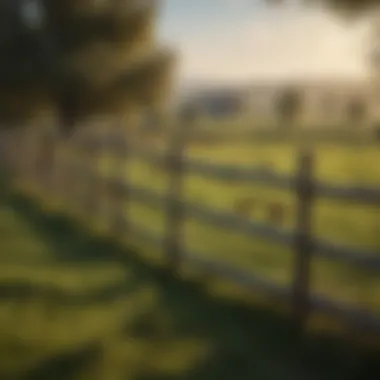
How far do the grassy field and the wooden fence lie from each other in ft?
0.19

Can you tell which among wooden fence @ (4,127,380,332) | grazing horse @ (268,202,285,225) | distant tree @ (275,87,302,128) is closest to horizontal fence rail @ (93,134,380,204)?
wooden fence @ (4,127,380,332)

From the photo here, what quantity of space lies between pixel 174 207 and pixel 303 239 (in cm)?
115

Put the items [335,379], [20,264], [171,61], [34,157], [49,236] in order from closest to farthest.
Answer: [335,379] → [171,61] → [20,264] → [49,236] → [34,157]

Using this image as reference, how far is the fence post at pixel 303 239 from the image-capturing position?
3312 mm

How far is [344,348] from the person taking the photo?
302cm

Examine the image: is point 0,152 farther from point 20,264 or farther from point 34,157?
point 20,264

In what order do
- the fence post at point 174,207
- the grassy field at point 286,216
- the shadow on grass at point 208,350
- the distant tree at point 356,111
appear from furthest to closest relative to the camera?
the fence post at point 174,207, the grassy field at point 286,216, the distant tree at point 356,111, the shadow on grass at point 208,350

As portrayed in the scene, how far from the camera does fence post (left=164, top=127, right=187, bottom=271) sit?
422 cm

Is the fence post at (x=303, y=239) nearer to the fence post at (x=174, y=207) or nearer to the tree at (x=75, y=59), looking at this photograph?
the tree at (x=75, y=59)

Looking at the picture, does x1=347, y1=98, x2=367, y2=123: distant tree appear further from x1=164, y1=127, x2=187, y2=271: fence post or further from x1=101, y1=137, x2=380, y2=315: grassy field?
x1=164, y1=127, x2=187, y2=271: fence post

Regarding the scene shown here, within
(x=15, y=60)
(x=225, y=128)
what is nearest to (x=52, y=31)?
(x=15, y=60)

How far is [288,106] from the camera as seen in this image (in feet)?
10.5

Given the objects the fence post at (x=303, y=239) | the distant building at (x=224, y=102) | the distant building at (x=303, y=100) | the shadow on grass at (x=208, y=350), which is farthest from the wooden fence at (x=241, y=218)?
the distant building at (x=224, y=102)

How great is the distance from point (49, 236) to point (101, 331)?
1.63 metres
